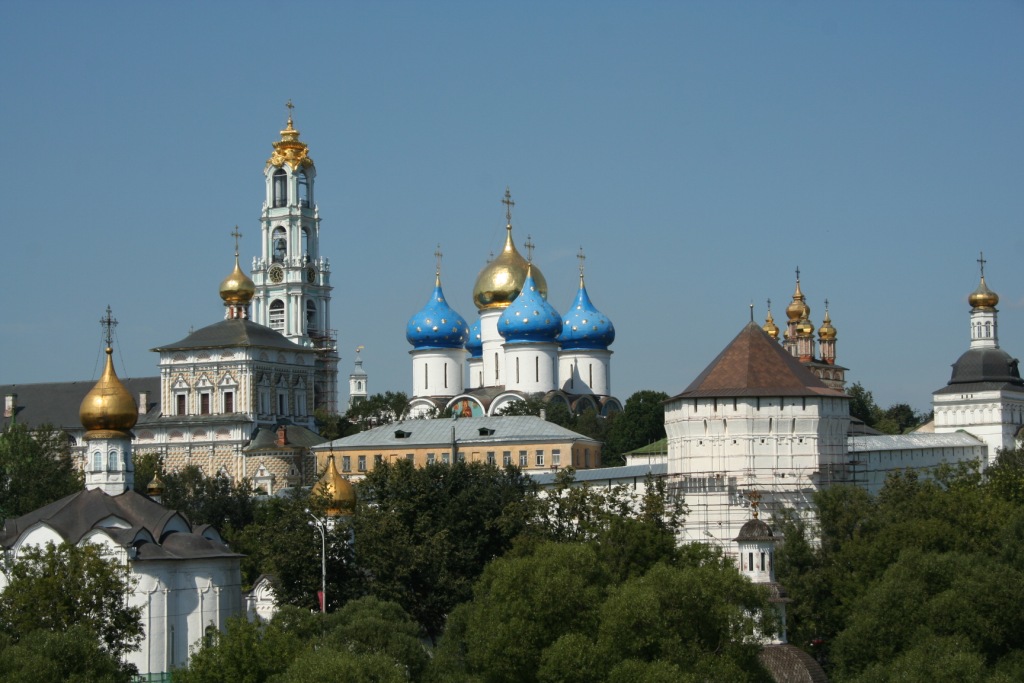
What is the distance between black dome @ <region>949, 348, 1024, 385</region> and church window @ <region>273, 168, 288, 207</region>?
1205 inches

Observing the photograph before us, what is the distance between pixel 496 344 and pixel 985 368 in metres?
19.8

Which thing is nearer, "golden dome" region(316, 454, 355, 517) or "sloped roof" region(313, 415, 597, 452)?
"golden dome" region(316, 454, 355, 517)

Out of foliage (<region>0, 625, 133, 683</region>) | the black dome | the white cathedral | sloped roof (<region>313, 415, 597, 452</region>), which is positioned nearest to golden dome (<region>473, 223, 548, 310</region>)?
the white cathedral

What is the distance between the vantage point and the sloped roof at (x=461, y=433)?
62156 millimetres

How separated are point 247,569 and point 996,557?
18021mm

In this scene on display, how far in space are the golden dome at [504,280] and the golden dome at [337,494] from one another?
30.8m

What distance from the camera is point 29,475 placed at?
56.1 meters

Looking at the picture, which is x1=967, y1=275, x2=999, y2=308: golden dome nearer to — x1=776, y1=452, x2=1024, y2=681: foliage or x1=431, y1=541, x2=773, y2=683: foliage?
x1=776, y1=452, x2=1024, y2=681: foliage

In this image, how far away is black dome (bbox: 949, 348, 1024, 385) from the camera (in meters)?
62.1

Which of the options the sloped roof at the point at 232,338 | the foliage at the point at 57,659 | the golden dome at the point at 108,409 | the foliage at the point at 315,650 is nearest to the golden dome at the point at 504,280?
the sloped roof at the point at 232,338

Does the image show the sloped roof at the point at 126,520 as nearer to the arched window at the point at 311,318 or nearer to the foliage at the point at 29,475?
the foliage at the point at 29,475

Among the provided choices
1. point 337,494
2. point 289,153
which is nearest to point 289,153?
point 289,153

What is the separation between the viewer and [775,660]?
35.6m

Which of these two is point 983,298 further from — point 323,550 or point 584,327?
point 323,550
